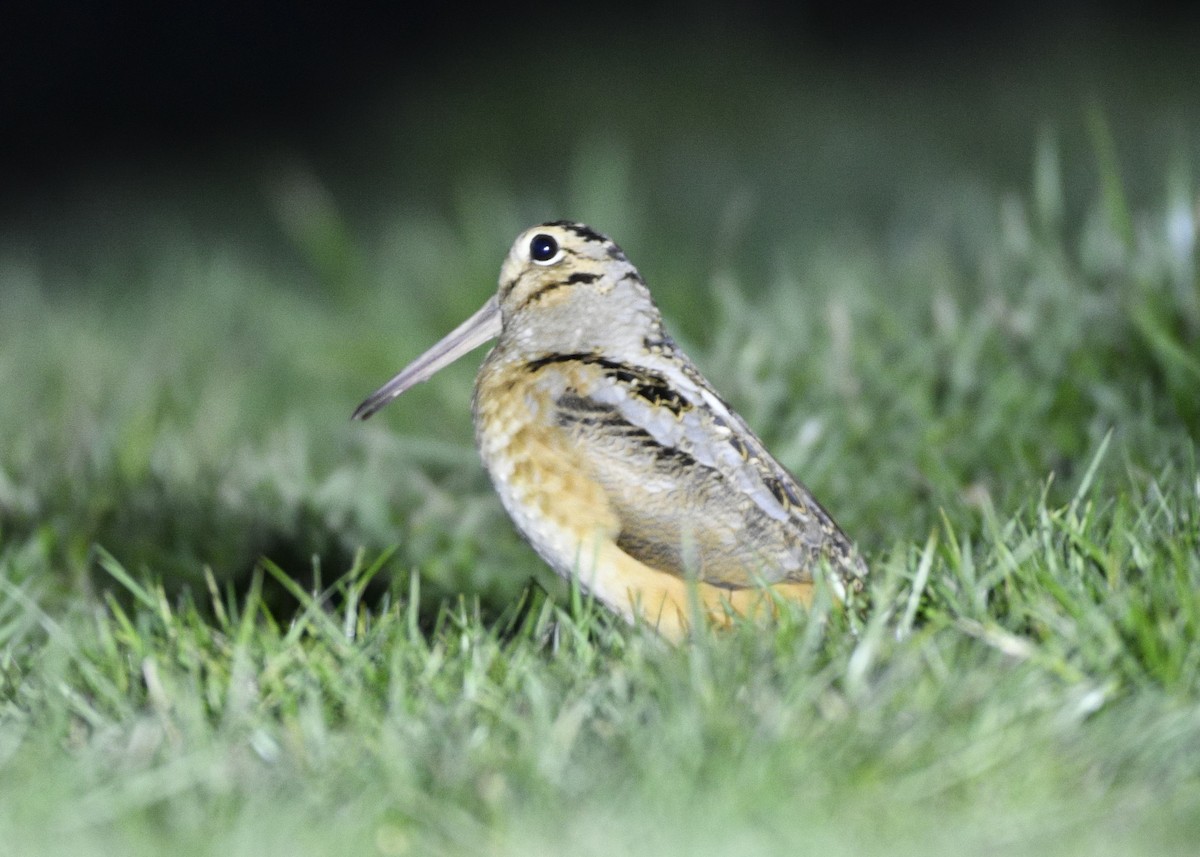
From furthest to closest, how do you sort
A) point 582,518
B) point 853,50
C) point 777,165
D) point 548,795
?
1. point 853,50
2. point 777,165
3. point 582,518
4. point 548,795

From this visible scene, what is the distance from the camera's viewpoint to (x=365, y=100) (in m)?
11.3

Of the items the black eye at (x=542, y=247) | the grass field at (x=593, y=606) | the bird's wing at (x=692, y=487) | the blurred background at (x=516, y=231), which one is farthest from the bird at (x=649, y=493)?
the blurred background at (x=516, y=231)

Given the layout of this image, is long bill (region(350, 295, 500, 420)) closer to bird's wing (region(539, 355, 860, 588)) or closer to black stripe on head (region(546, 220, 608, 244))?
black stripe on head (region(546, 220, 608, 244))

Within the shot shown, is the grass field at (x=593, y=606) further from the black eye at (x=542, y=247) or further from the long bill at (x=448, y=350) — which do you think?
the black eye at (x=542, y=247)

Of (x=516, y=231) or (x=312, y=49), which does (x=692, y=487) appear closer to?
(x=516, y=231)

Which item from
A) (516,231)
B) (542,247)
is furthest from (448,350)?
(516,231)

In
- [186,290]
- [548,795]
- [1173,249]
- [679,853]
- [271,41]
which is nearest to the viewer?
[679,853]

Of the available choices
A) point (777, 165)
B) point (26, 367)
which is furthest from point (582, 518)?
point (777, 165)

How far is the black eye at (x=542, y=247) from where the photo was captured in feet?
11.4

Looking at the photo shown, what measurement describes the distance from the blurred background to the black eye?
97 centimetres

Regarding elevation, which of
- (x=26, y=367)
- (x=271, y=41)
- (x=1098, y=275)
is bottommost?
(x=26, y=367)

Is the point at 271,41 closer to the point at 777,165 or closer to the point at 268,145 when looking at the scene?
the point at 268,145

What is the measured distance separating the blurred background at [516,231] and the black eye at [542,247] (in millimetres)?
972

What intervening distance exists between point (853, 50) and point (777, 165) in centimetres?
296
